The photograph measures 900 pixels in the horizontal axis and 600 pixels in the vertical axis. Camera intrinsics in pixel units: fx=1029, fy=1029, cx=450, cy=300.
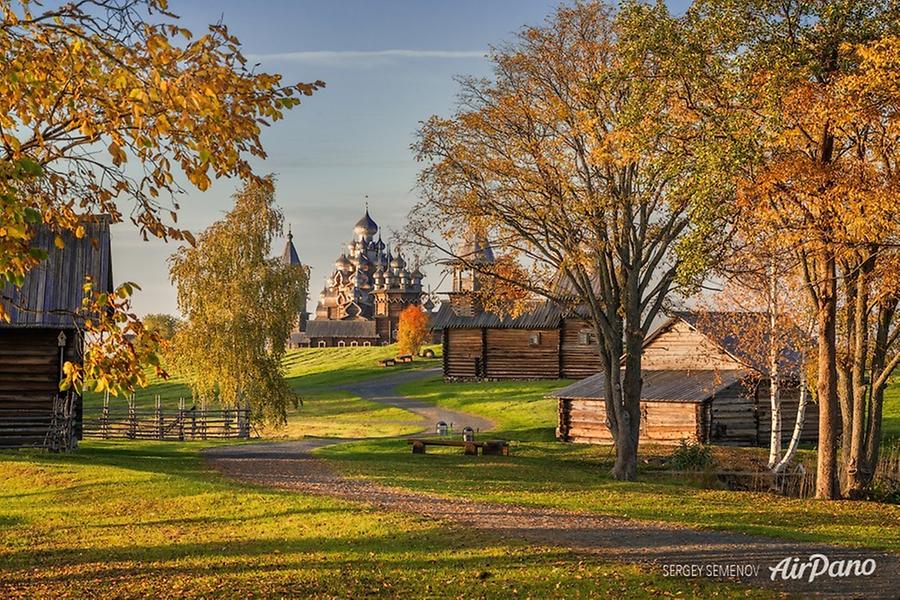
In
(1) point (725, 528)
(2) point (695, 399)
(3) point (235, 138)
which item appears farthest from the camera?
(2) point (695, 399)

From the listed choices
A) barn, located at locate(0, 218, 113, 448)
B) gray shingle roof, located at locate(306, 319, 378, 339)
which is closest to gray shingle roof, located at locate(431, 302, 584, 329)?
barn, located at locate(0, 218, 113, 448)

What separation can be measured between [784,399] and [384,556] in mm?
31868

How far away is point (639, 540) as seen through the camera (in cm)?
1669

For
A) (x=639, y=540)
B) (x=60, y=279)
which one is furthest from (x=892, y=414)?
(x=60, y=279)

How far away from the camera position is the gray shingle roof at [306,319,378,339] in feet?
477

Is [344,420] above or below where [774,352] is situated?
below

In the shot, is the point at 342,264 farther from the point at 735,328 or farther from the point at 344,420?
the point at 735,328

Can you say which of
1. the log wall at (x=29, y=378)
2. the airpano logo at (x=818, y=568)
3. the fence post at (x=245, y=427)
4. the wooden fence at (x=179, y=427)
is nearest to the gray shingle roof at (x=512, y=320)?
the wooden fence at (x=179, y=427)

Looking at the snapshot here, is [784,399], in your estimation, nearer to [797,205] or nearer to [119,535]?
[797,205]

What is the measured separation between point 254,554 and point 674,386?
99.6 feet

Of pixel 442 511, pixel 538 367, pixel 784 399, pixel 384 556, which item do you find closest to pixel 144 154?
pixel 384 556

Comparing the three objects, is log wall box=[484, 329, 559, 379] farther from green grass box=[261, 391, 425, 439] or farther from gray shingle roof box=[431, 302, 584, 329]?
green grass box=[261, 391, 425, 439]

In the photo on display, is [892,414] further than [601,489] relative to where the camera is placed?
Yes

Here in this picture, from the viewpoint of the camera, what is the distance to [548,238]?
29.1 m
